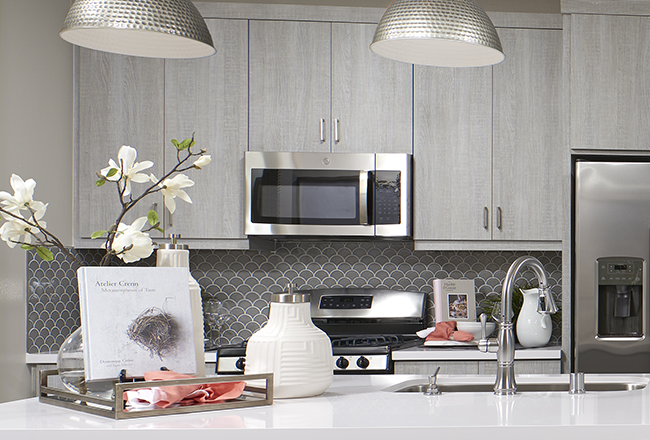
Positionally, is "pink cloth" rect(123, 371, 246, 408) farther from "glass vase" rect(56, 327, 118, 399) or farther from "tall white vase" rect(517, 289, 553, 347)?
"tall white vase" rect(517, 289, 553, 347)

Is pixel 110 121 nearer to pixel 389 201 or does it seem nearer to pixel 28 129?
pixel 28 129

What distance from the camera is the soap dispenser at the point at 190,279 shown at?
139cm

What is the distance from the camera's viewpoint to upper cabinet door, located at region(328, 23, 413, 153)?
10.6 feet

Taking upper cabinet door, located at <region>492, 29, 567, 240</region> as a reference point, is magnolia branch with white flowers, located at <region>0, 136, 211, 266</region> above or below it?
below

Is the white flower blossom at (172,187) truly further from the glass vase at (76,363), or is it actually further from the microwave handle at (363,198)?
A: the microwave handle at (363,198)

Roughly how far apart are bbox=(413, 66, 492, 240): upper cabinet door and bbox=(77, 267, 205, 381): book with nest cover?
200cm

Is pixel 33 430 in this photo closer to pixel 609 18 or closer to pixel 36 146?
pixel 36 146

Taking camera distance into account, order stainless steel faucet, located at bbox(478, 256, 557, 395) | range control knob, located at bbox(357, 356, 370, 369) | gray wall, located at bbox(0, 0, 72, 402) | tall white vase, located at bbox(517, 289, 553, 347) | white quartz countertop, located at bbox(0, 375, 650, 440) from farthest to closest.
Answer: tall white vase, located at bbox(517, 289, 553, 347) < range control knob, located at bbox(357, 356, 370, 369) < gray wall, located at bbox(0, 0, 72, 402) < stainless steel faucet, located at bbox(478, 256, 557, 395) < white quartz countertop, located at bbox(0, 375, 650, 440)

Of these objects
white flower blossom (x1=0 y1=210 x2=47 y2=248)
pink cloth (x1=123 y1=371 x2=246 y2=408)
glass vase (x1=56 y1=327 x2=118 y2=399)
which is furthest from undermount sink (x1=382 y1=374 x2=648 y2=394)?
white flower blossom (x1=0 y1=210 x2=47 y2=248)

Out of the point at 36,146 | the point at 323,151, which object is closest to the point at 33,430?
the point at 36,146

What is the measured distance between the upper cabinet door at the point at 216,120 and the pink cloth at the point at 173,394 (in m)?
1.88

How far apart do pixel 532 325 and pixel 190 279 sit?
2.11m

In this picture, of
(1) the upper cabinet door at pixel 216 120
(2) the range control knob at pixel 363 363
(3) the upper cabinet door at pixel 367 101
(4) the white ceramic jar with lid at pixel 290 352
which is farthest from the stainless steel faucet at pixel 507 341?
(1) the upper cabinet door at pixel 216 120

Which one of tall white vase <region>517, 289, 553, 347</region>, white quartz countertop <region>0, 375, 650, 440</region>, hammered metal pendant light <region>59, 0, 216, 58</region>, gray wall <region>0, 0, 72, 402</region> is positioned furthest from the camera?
tall white vase <region>517, 289, 553, 347</region>
